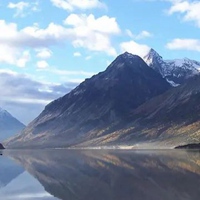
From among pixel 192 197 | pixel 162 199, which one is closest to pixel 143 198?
pixel 162 199

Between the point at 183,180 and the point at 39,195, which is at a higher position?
the point at 39,195

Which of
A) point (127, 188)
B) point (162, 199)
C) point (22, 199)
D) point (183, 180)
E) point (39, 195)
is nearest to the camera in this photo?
point (162, 199)

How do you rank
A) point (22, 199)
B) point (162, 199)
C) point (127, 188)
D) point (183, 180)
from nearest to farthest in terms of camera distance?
point (162, 199) < point (22, 199) < point (127, 188) < point (183, 180)

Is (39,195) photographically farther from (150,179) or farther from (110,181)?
(150,179)

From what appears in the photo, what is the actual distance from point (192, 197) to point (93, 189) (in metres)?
17.4

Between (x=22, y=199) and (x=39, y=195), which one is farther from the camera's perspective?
(x=39, y=195)

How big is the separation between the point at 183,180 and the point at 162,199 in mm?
22871

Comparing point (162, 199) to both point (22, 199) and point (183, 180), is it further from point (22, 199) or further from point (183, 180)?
point (183, 180)

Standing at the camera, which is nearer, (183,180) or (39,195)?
(39,195)

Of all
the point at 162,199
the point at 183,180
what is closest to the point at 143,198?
the point at 162,199

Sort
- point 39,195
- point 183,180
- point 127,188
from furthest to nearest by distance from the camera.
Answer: point 183,180, point 127,188, point 39,195

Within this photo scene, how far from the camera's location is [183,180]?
73.6 metres

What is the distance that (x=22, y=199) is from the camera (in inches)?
2179

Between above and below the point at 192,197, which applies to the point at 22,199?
above
